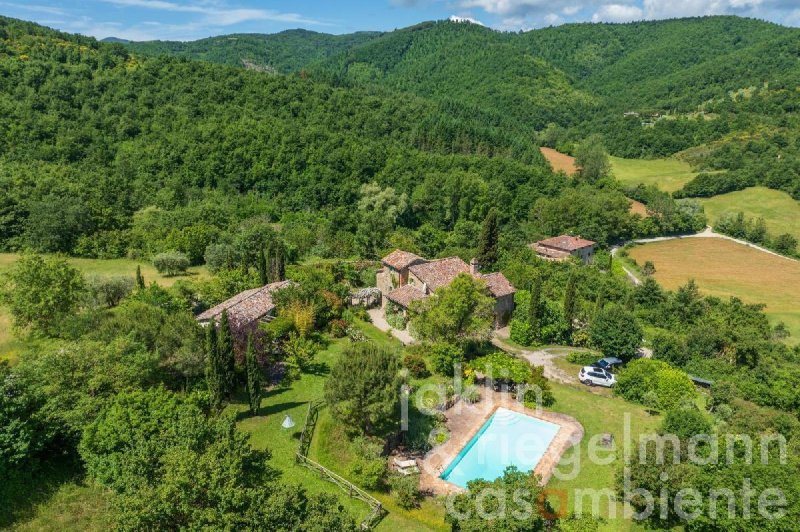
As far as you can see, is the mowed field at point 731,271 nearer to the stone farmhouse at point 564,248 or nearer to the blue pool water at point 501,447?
the stone farmhouse at point 564,248

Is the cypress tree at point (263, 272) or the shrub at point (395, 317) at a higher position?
the cypress tree at point (263, 272)

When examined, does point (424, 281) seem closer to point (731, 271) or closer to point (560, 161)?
point (731, 271)

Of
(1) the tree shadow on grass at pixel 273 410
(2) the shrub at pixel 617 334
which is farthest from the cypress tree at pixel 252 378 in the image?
(2) the shrub at pixel 617 334

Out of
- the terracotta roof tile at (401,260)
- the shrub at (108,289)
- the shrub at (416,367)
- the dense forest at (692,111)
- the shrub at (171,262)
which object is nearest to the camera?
the shrub at (416,367)

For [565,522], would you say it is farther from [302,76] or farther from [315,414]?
[302,76]

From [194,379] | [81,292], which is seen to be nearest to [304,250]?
[81,292]

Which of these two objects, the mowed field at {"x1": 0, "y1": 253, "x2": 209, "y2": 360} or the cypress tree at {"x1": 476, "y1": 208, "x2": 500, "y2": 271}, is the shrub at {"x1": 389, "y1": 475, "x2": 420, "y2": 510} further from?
the cypress tree at {"x1": 476, "y1": 208, "x2": 500, "y2": 271}

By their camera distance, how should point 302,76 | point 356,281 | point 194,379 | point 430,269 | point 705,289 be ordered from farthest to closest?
point 302,76, point 705,289, point 356,281, point 430,269, point 194,379
